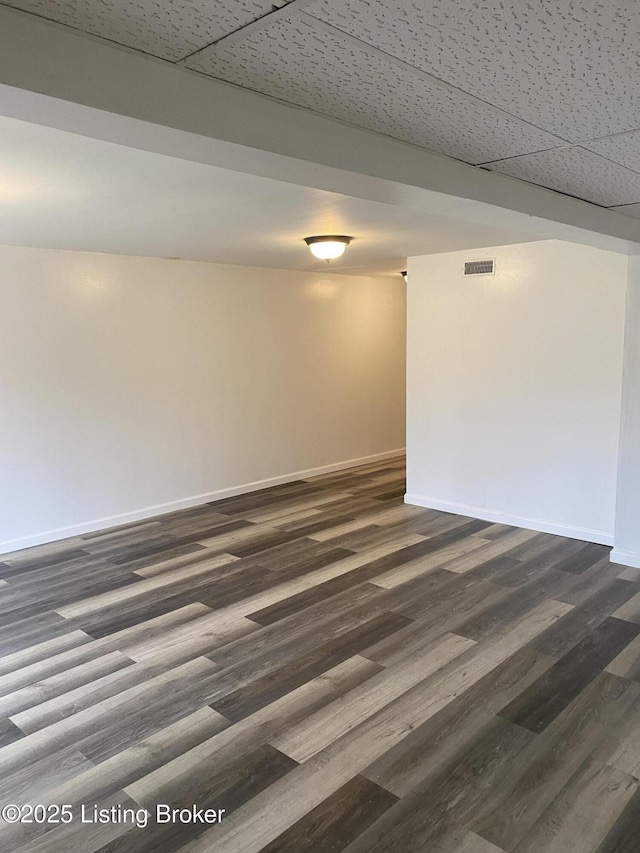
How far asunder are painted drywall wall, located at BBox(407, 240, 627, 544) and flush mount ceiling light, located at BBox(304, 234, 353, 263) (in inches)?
51.7

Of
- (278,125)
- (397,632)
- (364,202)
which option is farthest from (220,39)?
(397,632)

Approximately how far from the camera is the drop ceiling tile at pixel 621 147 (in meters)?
1.91

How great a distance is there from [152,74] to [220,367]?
4.84m

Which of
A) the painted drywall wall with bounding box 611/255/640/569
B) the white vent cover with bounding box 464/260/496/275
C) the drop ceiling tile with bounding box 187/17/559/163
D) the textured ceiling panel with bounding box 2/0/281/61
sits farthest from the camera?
the white vent cover with bounding box 464/260/496/275

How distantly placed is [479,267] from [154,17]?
14.4 ft

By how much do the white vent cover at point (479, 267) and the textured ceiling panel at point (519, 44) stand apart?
3.51m

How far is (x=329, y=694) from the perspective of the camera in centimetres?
277

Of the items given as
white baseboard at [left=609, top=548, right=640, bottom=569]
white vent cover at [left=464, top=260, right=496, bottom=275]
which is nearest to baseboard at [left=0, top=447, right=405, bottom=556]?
white vent cover at [left=464, top=260, right=496, bottom=275]

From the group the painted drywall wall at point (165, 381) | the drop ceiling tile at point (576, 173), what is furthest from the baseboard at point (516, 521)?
the drop ceiling tile at point (576, 173)

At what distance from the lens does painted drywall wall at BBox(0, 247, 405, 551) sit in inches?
189

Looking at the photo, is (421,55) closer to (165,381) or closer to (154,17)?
(154,17)

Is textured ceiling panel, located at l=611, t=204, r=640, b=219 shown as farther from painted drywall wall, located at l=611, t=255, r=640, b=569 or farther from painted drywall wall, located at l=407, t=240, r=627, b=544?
painted drywall wall, located at l=407, t=240, r=627, b=544

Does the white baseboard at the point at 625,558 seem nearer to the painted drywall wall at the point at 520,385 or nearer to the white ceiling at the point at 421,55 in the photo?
the painted drywall wall at the point at 520,385

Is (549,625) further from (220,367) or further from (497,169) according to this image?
(220,367)
